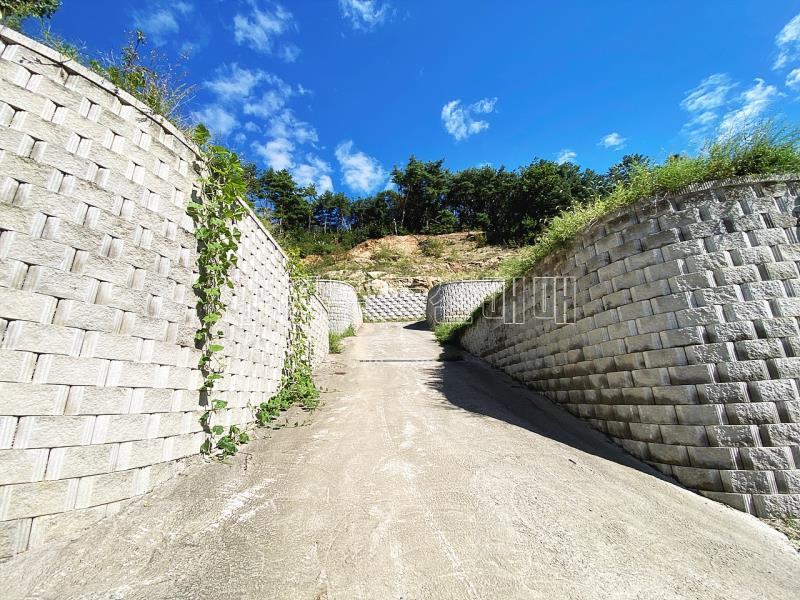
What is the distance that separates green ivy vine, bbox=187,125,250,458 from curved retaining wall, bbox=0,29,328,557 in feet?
0.36

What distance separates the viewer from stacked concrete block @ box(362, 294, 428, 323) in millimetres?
17641

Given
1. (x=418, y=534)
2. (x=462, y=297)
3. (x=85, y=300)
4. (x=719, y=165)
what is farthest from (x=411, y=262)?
(x=418, y=534)

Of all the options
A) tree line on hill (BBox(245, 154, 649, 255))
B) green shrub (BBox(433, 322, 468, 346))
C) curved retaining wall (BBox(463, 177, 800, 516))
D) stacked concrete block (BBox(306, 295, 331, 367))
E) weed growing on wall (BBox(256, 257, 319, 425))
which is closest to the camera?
curved retaining wall (BBox(463, 177, 800, 516))

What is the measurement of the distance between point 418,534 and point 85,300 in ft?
8.57

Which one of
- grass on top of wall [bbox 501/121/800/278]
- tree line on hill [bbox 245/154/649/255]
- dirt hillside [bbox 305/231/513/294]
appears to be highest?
tree line on hill [bbox 245/154/649/255]

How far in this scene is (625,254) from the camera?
343cm

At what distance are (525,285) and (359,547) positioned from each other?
14.9 feet

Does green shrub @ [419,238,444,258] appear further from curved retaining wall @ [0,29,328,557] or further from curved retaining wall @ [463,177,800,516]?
curved retaining wall @ [0,29,328,557]

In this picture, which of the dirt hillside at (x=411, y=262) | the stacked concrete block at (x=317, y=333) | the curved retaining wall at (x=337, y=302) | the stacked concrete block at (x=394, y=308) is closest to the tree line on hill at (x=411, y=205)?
the dirt hillside at (x=411, y=262)

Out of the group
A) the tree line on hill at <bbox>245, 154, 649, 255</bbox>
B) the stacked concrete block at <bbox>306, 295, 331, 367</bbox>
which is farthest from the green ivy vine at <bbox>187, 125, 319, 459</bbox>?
the tree line on hill at <bbox>245, 154, 649, 255</bbox>

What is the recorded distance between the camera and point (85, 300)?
2.06m

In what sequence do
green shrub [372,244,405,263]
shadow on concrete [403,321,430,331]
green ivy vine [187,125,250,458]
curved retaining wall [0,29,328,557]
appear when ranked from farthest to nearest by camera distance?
green shrub [372,244,405,263] < shadow on concrete [403,321,430,331] < green ivy vine [187,125,250,458] < curved retaining wall [0,29,328,557]

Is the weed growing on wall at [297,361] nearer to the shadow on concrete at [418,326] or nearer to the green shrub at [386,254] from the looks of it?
the shadow on concrete at [418,326]

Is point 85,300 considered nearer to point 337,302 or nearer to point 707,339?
point 707,339
